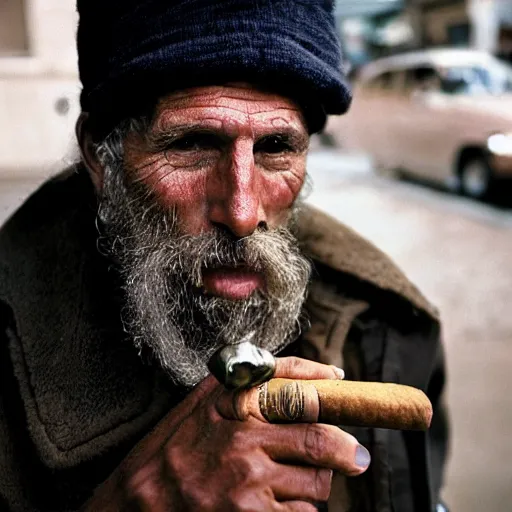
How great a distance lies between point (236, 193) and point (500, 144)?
772 cm

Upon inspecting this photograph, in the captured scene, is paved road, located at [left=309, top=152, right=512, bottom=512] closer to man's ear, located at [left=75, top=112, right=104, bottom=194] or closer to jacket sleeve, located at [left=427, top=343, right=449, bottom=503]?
jacket sleeve, located at [left=427, top=343, right=449, bottom=503]

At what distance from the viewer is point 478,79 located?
9305 mm

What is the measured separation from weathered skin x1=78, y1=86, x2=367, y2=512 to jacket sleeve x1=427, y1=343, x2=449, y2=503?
800 mm

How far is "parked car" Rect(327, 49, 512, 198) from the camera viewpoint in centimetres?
851

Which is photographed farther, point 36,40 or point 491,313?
point 491,313

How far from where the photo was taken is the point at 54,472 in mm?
1432

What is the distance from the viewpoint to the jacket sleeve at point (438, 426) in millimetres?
2039

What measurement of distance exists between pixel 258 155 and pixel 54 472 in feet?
2.57

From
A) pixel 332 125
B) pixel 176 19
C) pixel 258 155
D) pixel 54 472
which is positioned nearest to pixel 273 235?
pixel 258 155

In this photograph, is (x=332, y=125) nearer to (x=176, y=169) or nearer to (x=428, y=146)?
(x=428, y=146)

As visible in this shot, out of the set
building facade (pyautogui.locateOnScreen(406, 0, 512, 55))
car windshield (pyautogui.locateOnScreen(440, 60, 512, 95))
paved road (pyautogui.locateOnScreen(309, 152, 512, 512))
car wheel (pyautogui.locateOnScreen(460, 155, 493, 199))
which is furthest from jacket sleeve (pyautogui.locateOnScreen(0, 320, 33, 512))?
building facade (pyautogui.locateOnScreen(406, 0, 512, 55))

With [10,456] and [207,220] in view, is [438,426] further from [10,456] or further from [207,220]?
[10,456]

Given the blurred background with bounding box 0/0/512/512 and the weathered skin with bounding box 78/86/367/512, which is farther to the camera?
the blurred background with bounding box 0/0/512/512

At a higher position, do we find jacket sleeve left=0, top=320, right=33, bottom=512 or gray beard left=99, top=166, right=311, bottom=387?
gray beard left=99, top=166, right=311, bottom=387
